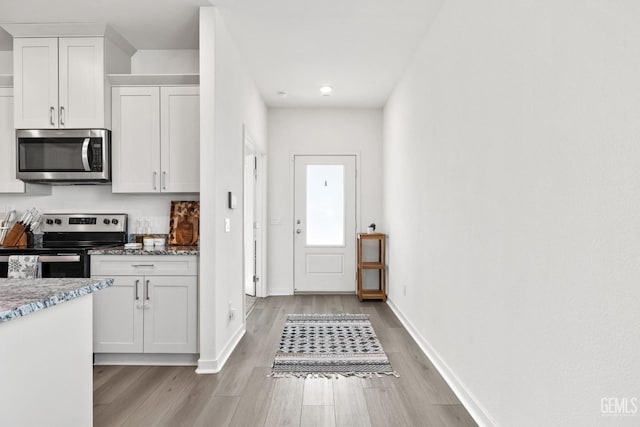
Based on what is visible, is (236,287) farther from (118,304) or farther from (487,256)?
(487,256)

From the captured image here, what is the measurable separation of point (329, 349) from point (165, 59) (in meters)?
3.04

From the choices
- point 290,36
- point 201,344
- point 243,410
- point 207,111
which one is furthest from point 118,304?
point 290,36

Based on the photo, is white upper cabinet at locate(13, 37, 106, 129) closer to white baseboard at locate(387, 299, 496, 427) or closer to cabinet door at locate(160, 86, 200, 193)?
cabinet door at locate(160, 86, 200, 193)

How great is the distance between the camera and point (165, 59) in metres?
3.84

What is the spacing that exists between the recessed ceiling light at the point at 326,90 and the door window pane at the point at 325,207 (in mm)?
1147

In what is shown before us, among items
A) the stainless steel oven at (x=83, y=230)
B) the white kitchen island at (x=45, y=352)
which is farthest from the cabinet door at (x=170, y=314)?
the white kitchen island at (x=45, y=352)

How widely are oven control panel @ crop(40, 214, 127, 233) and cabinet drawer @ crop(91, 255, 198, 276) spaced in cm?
63

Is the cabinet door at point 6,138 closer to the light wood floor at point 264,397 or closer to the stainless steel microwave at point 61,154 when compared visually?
the stainless steel microwave at point 61,154

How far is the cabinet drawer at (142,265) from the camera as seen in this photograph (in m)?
3.09

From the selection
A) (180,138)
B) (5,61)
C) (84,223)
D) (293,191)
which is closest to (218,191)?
(180,138)

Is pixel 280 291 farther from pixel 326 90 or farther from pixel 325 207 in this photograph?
pixel 326 90

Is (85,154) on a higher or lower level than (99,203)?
higher

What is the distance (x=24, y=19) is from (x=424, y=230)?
364 centimetres

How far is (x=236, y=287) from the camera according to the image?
3725mm
